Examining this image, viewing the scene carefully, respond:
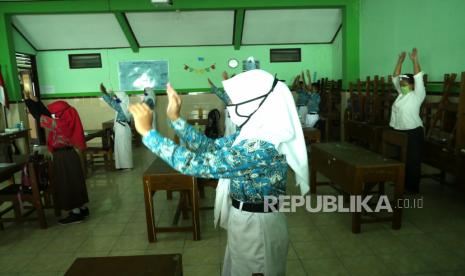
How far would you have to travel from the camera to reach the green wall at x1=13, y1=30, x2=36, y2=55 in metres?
7.54

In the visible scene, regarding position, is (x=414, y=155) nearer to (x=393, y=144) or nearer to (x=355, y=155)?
(x=393, y=144)

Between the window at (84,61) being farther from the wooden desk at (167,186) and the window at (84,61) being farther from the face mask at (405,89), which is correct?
the face mask at (405,89)

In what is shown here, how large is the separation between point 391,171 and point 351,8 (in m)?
4.96

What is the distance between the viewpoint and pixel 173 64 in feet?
28.0

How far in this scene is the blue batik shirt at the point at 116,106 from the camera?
561 centimetres

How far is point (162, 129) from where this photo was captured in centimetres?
884

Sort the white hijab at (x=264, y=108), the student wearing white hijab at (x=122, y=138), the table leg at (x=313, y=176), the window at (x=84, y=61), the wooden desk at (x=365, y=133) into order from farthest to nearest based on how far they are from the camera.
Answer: the window at (x=84, y=61), the student wearing white hijab at (x=122, y=138), the wooden desk at (x=365, y=133), the table leg at (x=313, y=176), the white hijab at (x=264, y=108)

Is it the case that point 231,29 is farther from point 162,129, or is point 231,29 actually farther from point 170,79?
point 162,129

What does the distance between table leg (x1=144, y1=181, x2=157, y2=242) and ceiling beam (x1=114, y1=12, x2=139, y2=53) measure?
5.23 m

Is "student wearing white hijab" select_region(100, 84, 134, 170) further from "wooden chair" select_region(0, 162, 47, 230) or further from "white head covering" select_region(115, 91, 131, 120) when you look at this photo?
"wooden chair" select_region(0, 162, 47, 230)

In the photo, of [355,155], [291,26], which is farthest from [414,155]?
[291,26]

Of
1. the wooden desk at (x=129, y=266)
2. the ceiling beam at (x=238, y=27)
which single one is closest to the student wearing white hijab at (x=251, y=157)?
the wooden desk at (x=129, y=266)

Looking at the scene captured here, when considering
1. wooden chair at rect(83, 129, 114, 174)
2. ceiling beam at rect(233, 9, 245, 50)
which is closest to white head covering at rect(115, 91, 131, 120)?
wooden chair at rect(83, 129, 114, 174)

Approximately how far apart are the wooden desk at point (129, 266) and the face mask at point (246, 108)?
2.16 feet
